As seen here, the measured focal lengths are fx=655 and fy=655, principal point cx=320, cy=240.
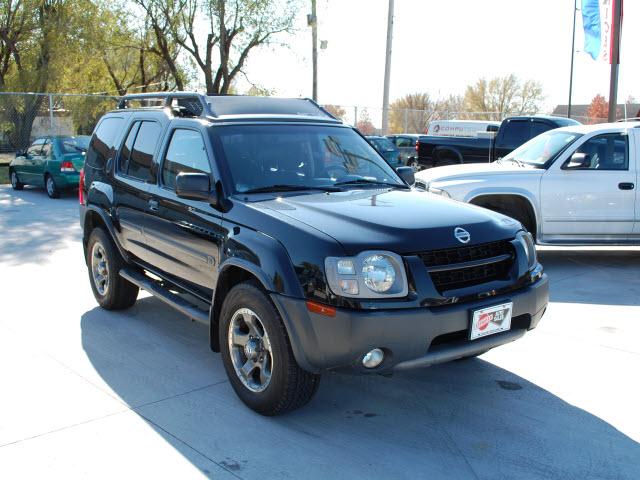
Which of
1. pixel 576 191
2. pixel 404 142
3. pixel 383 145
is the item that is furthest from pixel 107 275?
pixel 404 142

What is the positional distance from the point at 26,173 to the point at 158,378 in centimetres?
1406

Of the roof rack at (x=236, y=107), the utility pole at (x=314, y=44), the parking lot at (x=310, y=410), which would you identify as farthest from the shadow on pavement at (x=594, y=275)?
the utility pole at (x=314, y=44)

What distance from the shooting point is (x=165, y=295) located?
198 inches

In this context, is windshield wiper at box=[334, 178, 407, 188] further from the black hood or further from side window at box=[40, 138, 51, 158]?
side window at box=[40, 138, 51, 158]

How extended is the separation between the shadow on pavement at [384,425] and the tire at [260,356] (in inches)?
6.2

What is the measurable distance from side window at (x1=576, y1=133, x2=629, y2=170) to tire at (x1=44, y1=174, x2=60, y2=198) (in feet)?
39.6

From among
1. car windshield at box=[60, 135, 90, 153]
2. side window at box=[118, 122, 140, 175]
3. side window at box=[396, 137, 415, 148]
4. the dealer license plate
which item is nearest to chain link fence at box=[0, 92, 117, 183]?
car windshield at box=[60, 135, 90, 153]

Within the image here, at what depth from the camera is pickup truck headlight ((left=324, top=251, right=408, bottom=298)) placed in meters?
3.47

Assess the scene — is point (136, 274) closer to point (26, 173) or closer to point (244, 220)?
point (244, 220)

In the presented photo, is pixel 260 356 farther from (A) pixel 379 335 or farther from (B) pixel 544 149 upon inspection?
(B) pixel 544 149

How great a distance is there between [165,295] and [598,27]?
1512 centimetres

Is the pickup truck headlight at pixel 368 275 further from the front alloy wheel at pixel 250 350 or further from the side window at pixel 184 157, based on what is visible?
the side window at pixel 184 157

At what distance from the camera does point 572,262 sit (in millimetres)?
8695

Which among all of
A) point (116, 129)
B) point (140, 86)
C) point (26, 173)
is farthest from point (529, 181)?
point (140, 86)
